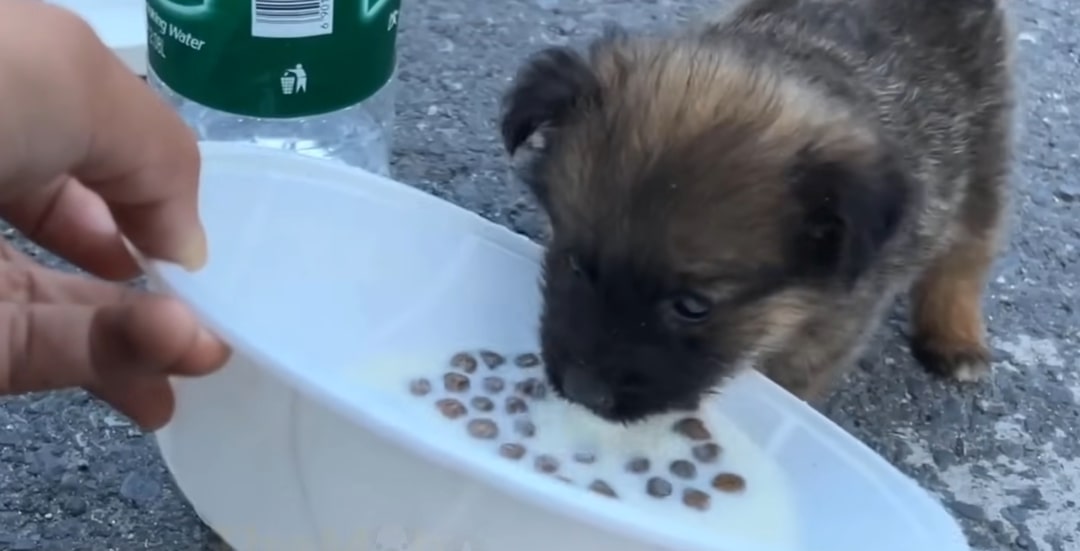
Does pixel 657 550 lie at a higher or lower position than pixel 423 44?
higher

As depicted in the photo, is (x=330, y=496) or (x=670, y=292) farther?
(x=670, y=292)

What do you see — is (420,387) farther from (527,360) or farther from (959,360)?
(959,360)

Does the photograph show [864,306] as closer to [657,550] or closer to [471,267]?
[471,267]

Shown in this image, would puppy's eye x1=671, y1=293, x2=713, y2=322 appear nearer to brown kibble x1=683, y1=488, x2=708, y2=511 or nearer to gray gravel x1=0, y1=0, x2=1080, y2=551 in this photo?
brown kibble x1=683, y1=488, x2=708, y2=511

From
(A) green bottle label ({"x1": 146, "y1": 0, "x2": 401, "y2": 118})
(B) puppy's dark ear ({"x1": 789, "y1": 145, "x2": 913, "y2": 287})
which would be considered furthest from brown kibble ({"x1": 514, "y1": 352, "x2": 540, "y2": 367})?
(A) green bottle label ({"x1": 146, "y1": 0, "x2": 401, "y2": 118})

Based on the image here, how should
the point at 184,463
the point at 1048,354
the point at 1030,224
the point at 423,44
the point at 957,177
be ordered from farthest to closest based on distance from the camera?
the point at 423,44
the point at 1030,224
the point at 1048,354
the point at 957,177
the point at 184,463

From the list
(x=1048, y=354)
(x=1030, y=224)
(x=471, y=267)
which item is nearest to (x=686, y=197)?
(x=471, y=267)
